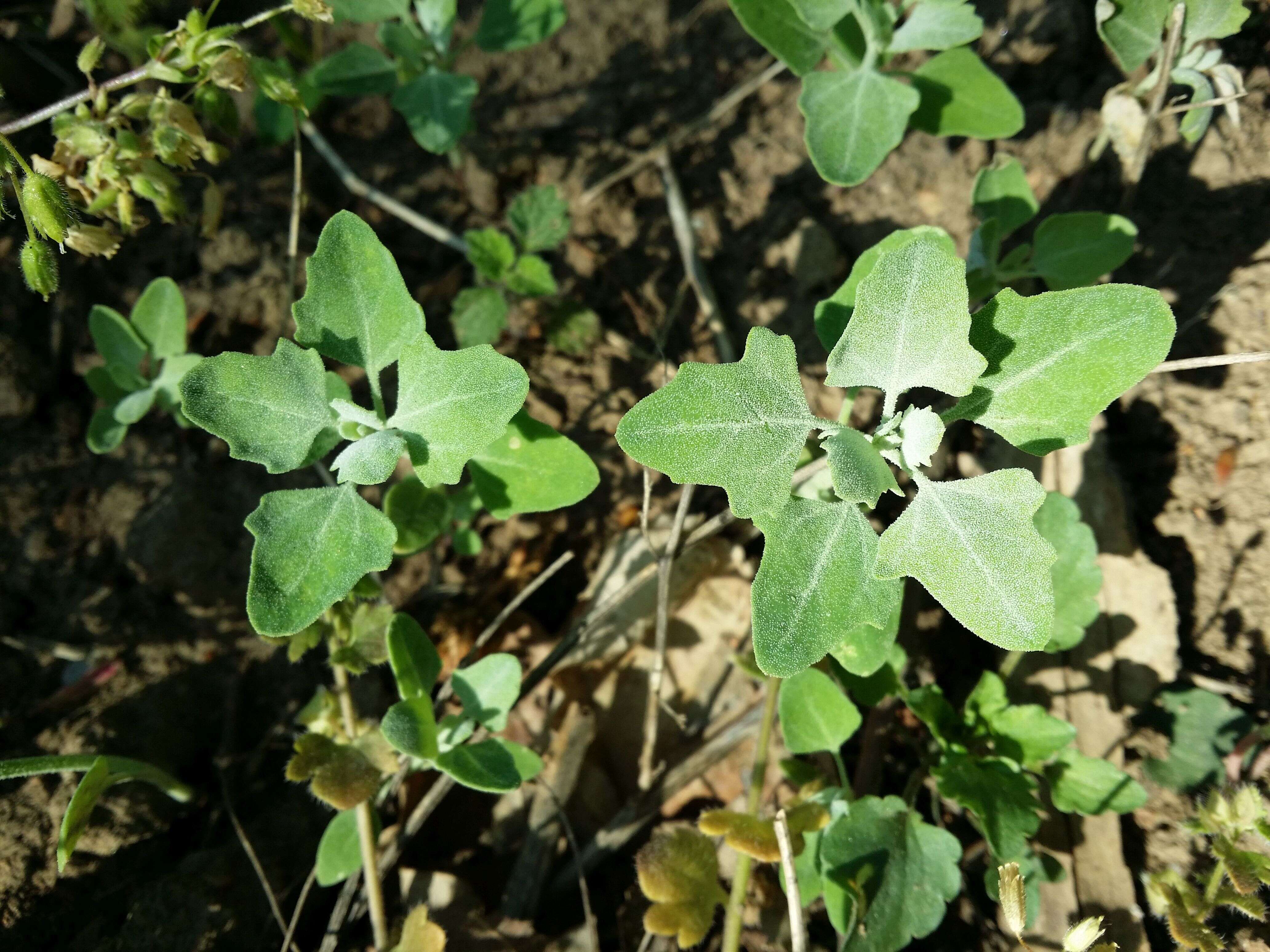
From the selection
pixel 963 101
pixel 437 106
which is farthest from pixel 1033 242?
pixel 437 106

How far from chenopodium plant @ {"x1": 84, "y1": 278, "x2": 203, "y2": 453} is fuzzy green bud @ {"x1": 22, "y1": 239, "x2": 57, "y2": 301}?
0.63 m

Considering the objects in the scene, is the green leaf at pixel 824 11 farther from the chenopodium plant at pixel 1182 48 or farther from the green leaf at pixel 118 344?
the green leaf at pixel 118 344

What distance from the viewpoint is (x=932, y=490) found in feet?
7.15

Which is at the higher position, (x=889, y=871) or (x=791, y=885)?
(x=791, y=885)

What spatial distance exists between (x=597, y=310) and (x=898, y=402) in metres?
1.28

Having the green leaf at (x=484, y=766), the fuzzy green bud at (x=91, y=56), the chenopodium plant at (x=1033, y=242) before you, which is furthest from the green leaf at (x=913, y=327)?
the fuzzy green bud at (x=91, y=56)

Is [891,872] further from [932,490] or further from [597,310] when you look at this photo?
[597,310]

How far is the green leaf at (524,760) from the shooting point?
2.63 m

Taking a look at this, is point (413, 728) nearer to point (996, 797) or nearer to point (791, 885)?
point (791, 885)

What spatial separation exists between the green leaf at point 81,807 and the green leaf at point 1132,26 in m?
3.67

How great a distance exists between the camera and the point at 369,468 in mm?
2209

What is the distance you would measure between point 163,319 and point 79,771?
1473 mm

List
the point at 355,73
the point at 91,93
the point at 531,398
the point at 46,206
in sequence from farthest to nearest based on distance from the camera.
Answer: the point at 531,398 → the point at 355,73 → the point at 91,93 → the point at 46,206

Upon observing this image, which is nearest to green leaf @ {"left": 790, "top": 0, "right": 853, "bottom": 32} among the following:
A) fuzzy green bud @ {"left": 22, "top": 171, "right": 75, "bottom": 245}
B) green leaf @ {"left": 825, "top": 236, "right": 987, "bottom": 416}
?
green leaf @ {"left": 825, "top": 236, "right": 987, "bottom": 416}
